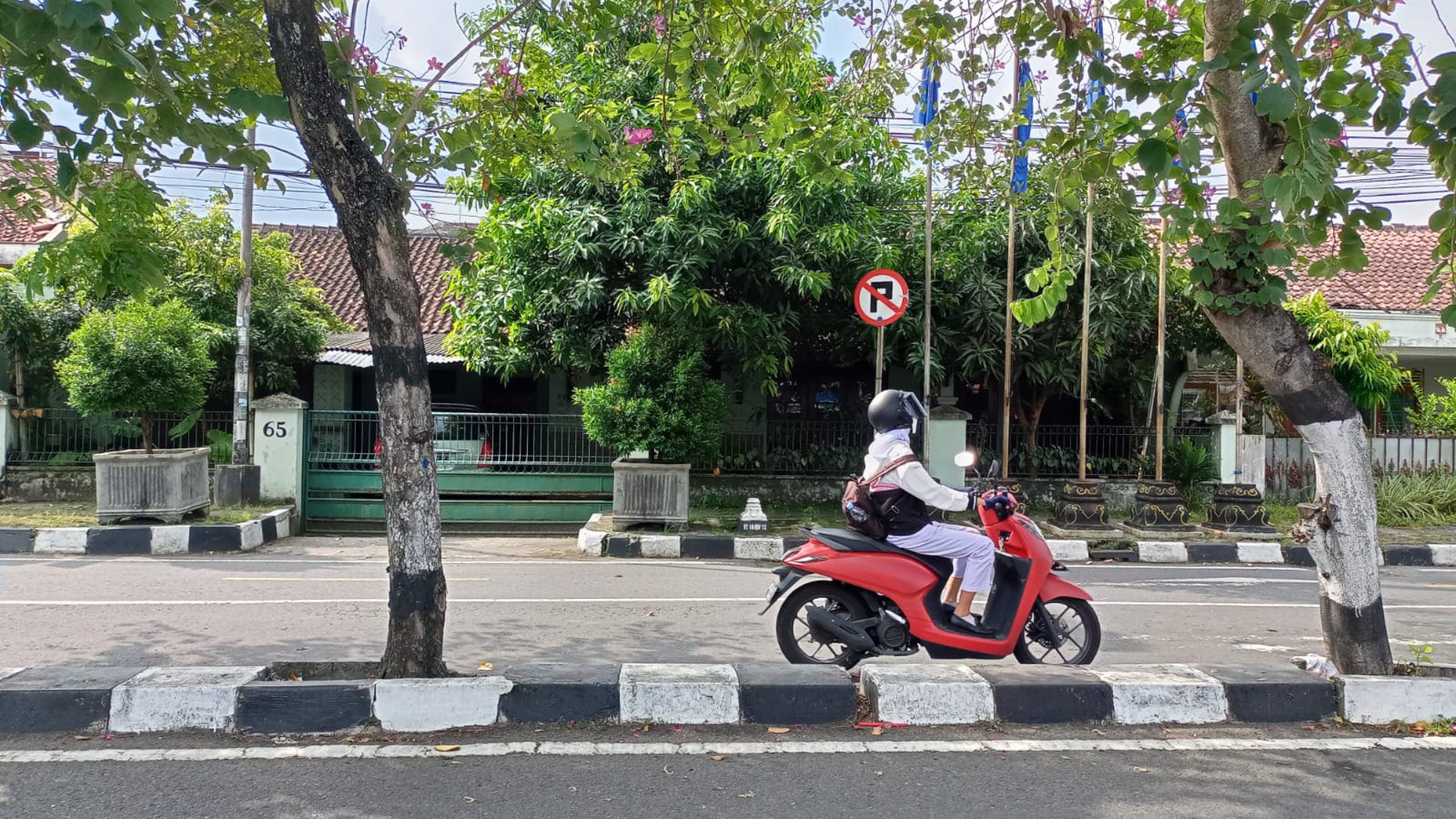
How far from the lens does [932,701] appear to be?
417 cm

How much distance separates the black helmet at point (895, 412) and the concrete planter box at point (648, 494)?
577 cm

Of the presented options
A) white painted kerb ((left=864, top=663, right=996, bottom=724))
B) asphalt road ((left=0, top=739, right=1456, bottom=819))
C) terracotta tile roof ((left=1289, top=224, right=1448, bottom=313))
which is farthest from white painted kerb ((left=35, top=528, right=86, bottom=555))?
terracotta tile roof ((left=1289, top=224, right=1448, bottom=313))

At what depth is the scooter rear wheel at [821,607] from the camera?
4.86 m

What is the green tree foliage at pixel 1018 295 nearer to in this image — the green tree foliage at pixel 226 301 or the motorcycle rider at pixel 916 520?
the motorcycle rider at pixel 916 520

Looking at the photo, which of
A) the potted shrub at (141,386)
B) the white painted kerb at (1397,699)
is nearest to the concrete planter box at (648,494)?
the potted shrub at (141,386)

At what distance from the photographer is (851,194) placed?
1092cm

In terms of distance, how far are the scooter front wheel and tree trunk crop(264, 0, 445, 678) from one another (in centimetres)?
307

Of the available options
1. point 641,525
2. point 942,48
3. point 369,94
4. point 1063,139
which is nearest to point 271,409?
point 641,525

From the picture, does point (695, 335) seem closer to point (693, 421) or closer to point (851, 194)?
point (693, 421)

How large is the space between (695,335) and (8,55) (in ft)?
23.8

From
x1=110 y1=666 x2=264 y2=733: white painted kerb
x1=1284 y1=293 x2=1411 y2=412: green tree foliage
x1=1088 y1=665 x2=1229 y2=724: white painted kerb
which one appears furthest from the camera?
x1=1284 y1=293 x2=1411 y2=412: green tree foliage

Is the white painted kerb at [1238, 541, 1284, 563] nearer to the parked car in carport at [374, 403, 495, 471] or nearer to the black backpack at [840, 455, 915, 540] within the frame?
the black backpack at [840, 455, 915, 540]

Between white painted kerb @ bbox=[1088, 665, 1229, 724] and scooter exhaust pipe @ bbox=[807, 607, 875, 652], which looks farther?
scooter exhaust pipe @ bbox=[807, 607, 875, 652]

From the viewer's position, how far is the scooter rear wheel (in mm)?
4863
